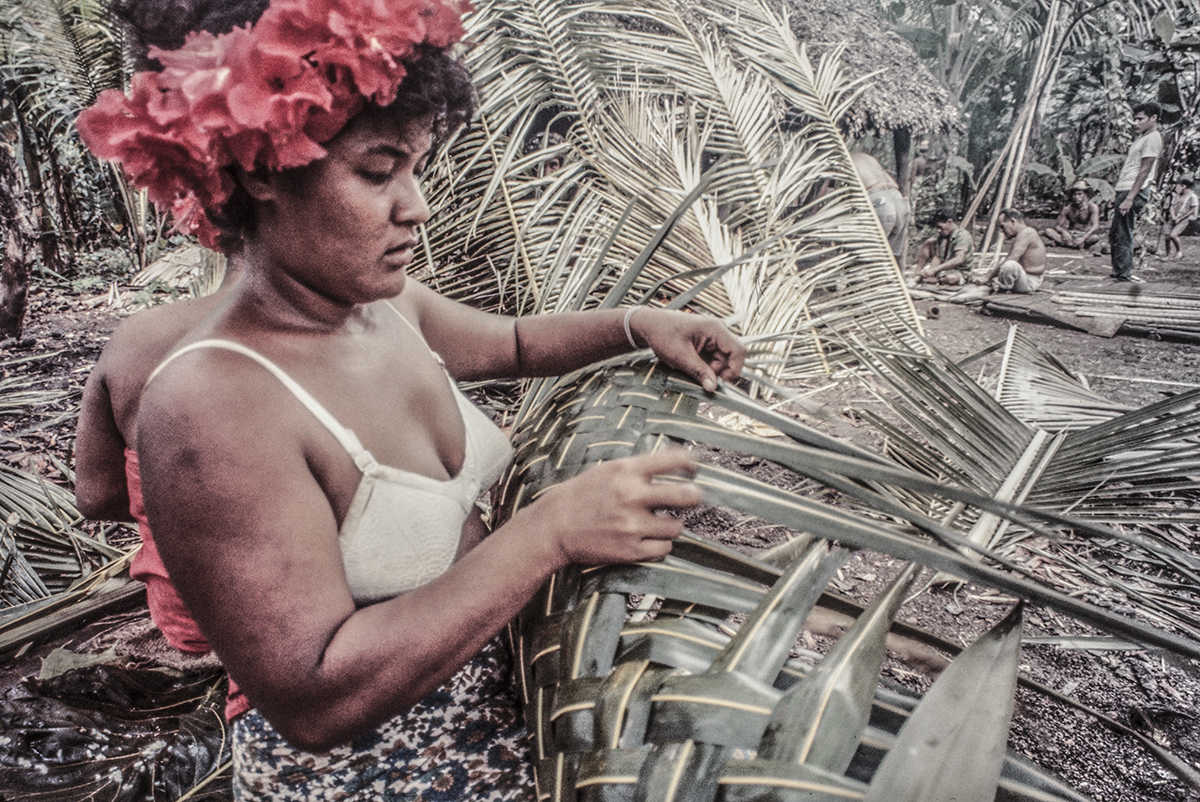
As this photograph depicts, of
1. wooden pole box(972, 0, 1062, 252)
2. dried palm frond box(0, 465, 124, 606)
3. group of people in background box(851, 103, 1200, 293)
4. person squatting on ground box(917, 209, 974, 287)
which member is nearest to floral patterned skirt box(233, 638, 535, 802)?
dried palm frond box(0, 465, 124, 606)

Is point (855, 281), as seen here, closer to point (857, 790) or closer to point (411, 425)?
point (411, 425)

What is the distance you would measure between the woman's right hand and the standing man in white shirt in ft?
29.4

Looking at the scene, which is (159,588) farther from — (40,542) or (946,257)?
(946,257)

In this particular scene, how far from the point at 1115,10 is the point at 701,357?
1433 cm

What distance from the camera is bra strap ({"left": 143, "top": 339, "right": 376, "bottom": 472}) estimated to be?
0.72 metres

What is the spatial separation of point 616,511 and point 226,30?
69 centimetres

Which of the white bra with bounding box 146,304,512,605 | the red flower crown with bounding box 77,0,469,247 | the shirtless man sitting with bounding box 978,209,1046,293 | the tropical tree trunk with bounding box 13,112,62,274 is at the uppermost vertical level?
the red flower crown with bounding box 77,0,469,247

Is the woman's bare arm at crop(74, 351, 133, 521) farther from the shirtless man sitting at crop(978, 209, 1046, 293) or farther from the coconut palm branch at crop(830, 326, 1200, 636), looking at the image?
the shirtless man sitting at crop(978, 209, 1046, 293)

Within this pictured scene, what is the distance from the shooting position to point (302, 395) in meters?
0.75

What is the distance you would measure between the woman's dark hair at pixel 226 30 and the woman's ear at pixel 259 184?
29 mm

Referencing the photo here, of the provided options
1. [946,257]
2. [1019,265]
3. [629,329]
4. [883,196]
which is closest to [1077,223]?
[946,257]

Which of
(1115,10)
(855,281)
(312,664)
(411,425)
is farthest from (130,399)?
(1115,10)

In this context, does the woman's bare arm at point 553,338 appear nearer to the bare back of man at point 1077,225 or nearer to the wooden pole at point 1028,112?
the wooden pole at point 1028,112

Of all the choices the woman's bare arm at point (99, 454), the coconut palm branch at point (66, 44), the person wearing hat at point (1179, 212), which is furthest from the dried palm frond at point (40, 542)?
the person wearing hat at point (1179, 212)
